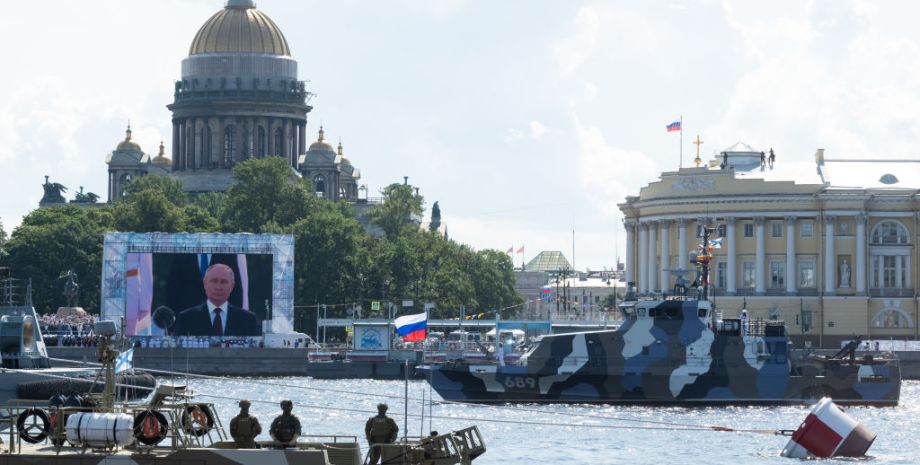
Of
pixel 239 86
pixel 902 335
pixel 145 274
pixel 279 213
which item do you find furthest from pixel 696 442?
pixel 239 86

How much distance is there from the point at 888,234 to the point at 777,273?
26.8 ft

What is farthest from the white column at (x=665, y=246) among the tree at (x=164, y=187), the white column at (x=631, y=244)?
the tree at (x=164, y=187)

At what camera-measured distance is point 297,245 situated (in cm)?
12975

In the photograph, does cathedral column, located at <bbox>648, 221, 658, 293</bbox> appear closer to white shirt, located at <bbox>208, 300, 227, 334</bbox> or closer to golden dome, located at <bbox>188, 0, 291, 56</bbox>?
white shirt, located at <bbox>208, 300, 227, 334</bbox>

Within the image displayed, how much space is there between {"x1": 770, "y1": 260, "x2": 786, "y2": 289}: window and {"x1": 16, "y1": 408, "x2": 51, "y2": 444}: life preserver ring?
99945 millimetres

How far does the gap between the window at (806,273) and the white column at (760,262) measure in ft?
8.27

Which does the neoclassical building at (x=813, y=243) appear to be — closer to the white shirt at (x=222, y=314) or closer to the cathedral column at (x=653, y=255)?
the cathedral column at (x=653, y=255)

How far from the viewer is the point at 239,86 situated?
179 m

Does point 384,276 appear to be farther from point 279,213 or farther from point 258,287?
point 258,287

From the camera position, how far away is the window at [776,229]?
128500 mm

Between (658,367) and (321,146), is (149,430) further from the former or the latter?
(321,146)

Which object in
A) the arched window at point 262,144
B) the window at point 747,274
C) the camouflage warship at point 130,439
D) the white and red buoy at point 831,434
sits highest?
the arched window at point 262,144

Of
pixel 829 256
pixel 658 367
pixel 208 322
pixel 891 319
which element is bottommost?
pixel 658 367

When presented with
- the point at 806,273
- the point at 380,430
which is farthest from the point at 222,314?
the point at 380,430
